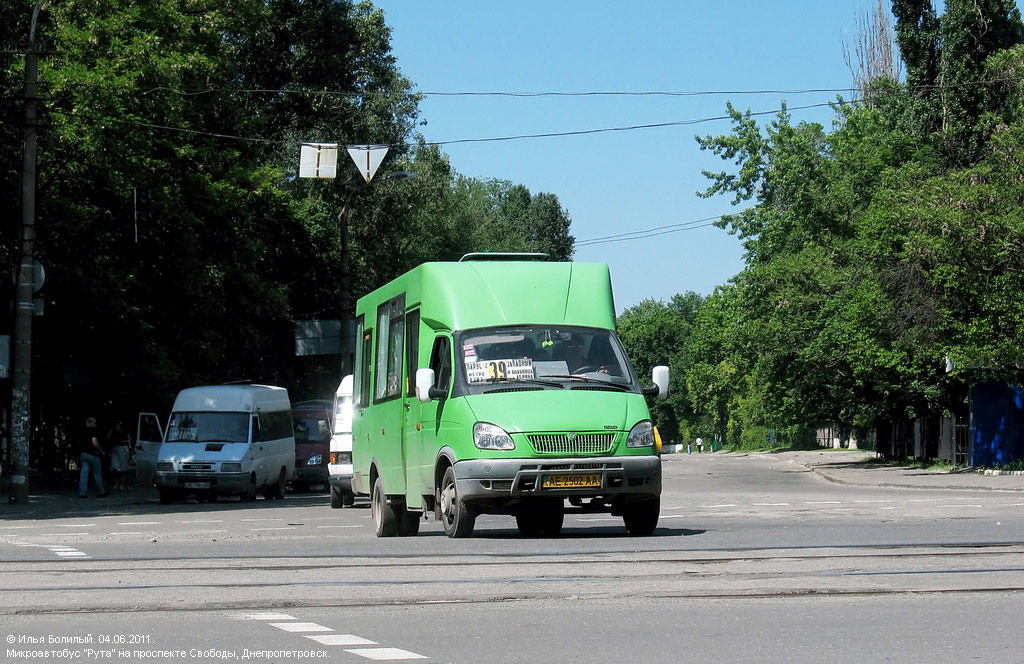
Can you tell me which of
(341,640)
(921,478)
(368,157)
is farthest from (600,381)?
(921,478)

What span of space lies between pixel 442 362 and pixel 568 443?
5.96 ft

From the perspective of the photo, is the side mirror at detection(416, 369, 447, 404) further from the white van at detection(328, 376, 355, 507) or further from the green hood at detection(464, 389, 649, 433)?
the white van at detection(328, 376, 355, 507)

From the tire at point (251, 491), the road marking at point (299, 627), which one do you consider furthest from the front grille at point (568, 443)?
the tire at point (251, 491)

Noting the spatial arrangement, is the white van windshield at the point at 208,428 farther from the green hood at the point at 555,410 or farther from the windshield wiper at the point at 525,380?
the green hood at the point at 555,410

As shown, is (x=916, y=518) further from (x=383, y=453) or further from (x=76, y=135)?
(x=76, y=135)

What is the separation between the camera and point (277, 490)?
1384 inches

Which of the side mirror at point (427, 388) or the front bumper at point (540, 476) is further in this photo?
the side mirror at point (427, 388)

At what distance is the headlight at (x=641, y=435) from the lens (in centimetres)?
1477

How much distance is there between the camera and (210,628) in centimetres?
854

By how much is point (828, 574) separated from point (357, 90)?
1790 inches

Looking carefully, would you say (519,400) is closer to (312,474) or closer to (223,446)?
(223,446)

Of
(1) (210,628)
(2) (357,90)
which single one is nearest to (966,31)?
(2) (357,90)

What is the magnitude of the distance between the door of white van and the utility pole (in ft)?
31.8

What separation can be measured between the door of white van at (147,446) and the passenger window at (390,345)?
852 inches
